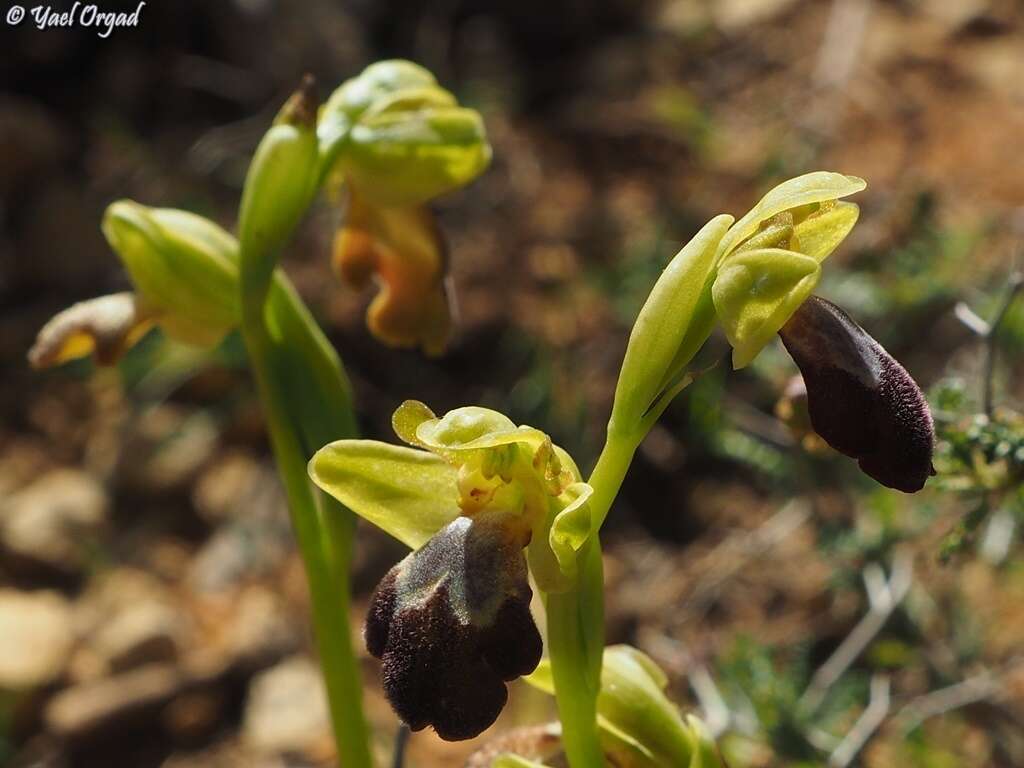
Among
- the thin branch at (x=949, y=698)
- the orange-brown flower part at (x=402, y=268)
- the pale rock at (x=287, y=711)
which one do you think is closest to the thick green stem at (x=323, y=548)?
the orange-brown flower part at (x=402, y=268)

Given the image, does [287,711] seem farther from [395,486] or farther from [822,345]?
[822,345]

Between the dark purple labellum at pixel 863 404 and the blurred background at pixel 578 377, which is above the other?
the dark purple labellum at pixel 863 404

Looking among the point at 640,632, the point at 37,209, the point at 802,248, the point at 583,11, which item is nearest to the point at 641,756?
the point at 802,248

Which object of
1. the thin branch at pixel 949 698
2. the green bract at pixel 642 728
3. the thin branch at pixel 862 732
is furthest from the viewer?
the thin branch at pixel 949 698

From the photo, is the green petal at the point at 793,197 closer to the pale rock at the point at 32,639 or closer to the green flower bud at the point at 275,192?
the green flower bud at the point at 275,192

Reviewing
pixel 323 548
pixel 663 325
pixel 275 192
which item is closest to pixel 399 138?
pixel 275 192
